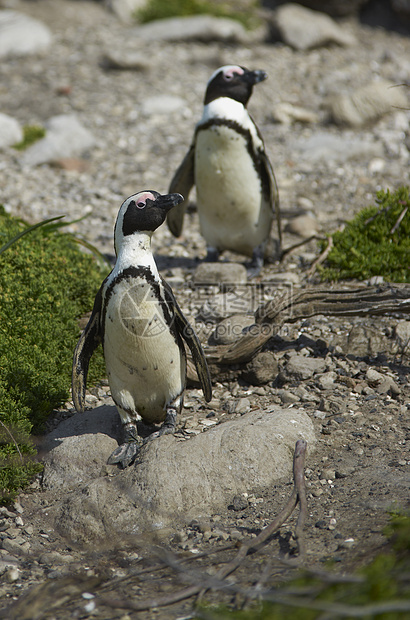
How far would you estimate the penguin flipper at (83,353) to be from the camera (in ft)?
12.2

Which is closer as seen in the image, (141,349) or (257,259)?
(141,349)

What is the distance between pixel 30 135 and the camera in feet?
28.5

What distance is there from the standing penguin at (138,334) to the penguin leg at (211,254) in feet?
7.58

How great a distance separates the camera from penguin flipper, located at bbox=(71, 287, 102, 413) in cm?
371

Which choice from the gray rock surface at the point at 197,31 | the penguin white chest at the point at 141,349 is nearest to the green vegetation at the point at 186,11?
the gray rock surface at the point at 197,31

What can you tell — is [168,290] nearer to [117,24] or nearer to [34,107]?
[34,107]

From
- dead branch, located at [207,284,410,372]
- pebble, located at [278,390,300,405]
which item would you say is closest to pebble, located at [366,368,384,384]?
dead branch, located at [207,284,410,372]

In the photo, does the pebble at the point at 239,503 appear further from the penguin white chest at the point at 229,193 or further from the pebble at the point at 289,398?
the penguin white chest at the point at 229,193

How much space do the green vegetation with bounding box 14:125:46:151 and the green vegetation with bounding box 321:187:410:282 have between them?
4580 mm

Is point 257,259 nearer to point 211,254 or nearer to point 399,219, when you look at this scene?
point 211,254

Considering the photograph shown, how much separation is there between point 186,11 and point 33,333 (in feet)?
31.5

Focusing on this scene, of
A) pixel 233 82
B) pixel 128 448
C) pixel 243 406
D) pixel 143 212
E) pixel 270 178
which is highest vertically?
pixel 233 82

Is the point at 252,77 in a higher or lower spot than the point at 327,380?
higher

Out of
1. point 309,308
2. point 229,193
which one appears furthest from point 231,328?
point 229,193
